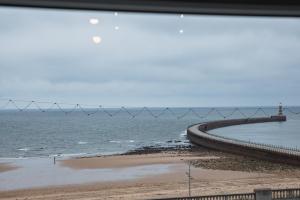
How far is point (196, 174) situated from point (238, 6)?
26488 mm

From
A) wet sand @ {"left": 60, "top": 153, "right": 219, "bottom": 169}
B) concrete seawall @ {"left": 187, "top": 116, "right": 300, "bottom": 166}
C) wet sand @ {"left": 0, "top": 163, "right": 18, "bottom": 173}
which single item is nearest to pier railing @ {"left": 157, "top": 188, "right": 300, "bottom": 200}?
concrete seawall @ {"left": 187, "top": 116, "right": 300, "bottom": 166}

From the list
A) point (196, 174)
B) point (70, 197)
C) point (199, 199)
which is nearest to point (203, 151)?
point (196, 174)

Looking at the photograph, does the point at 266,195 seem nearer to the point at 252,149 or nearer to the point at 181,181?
the point at 181,181

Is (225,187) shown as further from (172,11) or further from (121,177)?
(172,11)

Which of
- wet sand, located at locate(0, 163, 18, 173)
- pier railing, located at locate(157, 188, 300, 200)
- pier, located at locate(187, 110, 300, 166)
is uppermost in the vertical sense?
pier railing, located at locate(157, 188, 300, 200)

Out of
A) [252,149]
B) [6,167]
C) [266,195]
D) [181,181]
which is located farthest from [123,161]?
[266,195]

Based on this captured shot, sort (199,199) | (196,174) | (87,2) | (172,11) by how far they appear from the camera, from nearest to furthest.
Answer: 1. (87,2)
2. (172,11)
3. (199,199)
4. (196,174)

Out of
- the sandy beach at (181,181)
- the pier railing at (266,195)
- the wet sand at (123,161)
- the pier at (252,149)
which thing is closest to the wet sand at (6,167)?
the sandy beach at (181,181)

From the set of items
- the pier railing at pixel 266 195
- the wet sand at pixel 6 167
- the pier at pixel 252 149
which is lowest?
the wet sand at pixel 6 167

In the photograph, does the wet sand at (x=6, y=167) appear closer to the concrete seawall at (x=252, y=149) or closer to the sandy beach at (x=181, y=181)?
the sandy beach at (x=181, y=181)

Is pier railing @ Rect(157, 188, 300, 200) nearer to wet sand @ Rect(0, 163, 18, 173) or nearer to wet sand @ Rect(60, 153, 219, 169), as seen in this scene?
wet sand @ Rect(60, 153, 219, 169)

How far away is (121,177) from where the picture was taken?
30250 mm

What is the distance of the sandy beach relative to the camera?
74.7 ft

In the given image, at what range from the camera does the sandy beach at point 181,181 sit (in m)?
22.8
